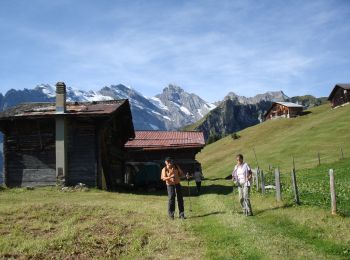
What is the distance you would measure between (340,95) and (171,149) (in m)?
60.5

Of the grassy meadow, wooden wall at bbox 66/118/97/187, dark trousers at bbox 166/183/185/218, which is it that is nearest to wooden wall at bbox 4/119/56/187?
wooden wall at bbox 66/118/97/187

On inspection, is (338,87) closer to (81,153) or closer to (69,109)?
(69,109)

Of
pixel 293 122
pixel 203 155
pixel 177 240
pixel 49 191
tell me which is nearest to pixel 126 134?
pixel 49 191

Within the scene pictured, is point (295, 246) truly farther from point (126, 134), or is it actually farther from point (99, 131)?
point (126, 134)

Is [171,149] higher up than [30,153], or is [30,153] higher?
[171,149]

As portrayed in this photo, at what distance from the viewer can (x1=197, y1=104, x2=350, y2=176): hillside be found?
191 ft

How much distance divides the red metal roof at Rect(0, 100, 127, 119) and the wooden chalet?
54.9 ft

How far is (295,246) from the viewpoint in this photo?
10.5 meters

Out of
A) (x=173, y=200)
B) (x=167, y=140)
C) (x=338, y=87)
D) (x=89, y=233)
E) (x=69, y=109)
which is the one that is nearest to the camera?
(x=89, y=233)

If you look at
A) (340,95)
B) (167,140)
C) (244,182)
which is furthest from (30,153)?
(340,95)

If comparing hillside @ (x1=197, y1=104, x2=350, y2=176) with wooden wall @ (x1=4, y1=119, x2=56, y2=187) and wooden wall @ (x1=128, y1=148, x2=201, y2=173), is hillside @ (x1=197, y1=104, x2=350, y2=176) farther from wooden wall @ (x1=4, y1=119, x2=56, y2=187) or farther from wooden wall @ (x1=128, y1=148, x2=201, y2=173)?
wooden wall @ (x1=4, y1=119, x2=56, y2=187)

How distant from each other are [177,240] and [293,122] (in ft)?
294

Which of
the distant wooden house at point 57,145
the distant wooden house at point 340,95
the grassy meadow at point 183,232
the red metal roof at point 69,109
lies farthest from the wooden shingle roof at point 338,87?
the grassy meadow at point 183,232

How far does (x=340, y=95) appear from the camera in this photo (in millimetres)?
98562
